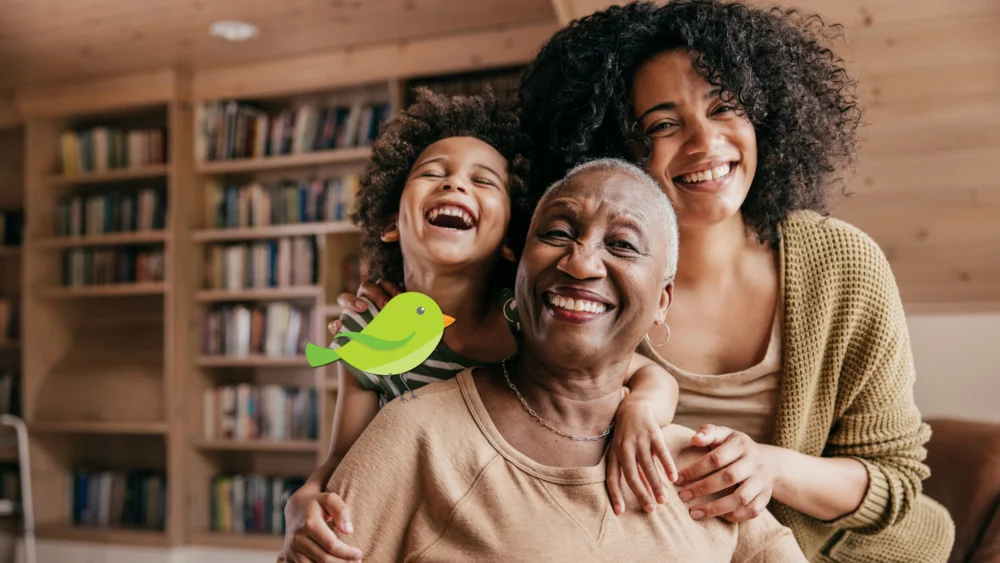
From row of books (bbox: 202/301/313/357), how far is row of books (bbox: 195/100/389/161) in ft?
2.79

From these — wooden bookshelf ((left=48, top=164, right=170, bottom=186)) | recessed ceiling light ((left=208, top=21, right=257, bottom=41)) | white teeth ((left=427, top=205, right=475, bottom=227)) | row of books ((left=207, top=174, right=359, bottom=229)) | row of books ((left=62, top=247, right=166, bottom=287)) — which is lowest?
row of books ((left=62, top=247, right=166, bottom=287))

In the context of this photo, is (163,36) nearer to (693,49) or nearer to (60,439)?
(60,439)

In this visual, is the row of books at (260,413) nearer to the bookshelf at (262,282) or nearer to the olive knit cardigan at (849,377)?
the bookshelf at (262,282)

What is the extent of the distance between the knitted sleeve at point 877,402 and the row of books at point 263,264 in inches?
142

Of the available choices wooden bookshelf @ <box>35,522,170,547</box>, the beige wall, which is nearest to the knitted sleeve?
the beige wall

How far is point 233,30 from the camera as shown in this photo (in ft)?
14.3

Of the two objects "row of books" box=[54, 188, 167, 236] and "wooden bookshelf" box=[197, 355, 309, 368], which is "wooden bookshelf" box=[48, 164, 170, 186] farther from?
"wooden bookshelf" box=[197, 355, 309, 368]

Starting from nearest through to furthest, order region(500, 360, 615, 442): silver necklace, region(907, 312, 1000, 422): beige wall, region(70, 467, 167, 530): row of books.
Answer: region(500, 360, 615, 442): silver necklace < region(907, 312, 1000, 422): beige wall < region(70, 467, 167, 530): row of books

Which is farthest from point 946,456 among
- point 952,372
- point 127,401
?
point 127,401

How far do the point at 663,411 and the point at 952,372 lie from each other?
8.31 ft

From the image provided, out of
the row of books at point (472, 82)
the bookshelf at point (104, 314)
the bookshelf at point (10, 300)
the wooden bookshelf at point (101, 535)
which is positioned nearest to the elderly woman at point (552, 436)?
the row of books at point (472, 82)

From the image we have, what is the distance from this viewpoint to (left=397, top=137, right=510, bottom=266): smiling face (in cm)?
137

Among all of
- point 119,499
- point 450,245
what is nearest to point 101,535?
point 119,499

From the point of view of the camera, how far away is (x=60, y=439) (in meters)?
5.48
